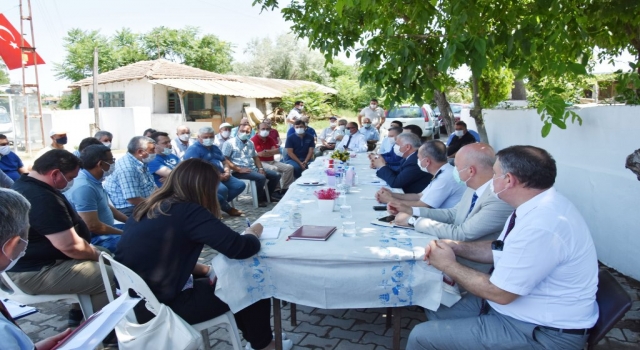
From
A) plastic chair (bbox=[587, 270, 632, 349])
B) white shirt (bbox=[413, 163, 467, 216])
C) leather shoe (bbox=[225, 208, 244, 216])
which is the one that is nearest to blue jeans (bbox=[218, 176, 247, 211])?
leather shoe (bbox=[225, 208, 244, 216])

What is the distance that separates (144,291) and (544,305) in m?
1.96

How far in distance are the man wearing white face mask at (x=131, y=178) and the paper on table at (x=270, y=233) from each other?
2.47m

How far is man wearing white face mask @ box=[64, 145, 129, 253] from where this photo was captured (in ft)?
11.8

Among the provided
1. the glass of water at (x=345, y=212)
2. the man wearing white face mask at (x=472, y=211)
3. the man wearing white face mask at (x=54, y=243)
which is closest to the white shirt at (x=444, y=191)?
the man wearing white face mask at (x=472, y=211)

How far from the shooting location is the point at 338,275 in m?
2.54

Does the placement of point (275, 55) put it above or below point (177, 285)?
above

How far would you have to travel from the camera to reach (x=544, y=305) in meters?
2.02

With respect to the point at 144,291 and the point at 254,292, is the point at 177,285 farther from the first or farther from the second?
the point at 254,292

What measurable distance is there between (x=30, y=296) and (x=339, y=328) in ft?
6.94

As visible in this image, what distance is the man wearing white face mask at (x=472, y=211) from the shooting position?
8.75ft

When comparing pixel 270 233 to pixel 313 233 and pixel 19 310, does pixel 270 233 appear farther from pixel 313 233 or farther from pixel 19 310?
pixel 19 310

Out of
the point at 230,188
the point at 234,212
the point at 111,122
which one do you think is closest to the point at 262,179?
the point at 230,188

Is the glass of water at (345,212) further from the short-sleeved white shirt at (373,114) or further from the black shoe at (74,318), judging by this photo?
the short-sleeved white shirt at (373,114)

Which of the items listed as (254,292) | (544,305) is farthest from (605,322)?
(254,292)
